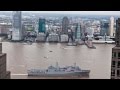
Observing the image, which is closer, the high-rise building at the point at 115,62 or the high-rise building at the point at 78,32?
the high-rise building at the point at 115,62

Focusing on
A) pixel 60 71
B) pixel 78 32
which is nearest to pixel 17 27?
pixel 60 71

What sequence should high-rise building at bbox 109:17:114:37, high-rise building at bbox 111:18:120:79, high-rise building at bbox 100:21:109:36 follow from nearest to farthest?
1. high-rise building at bbox 111:18:120:79
2. high-rise building at bbox 109:17:114:37
3. high-rise building at bbox 100:21:109:36

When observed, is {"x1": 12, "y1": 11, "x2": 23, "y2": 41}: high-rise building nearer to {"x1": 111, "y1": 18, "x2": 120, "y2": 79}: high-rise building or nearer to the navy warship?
the navy warship

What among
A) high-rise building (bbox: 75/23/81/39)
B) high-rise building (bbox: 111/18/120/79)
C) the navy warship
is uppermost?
high-rise building (bbox: 75/23/81/39)

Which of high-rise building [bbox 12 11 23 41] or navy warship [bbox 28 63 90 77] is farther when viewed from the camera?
high-rise building [bbox 12 11 23 41]

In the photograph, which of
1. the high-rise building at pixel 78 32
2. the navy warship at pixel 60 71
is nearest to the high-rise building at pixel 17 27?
the navy warship at pixel 60 71

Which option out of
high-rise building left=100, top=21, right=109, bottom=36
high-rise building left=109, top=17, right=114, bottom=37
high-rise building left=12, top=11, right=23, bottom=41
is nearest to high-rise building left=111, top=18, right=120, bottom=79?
high-rise building left=109, top=17, right=114, bottom=37

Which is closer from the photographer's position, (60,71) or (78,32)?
(60,71)

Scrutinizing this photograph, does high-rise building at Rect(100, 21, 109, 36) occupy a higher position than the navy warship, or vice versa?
high-rise building at Rect(100, 21, 109, 36)

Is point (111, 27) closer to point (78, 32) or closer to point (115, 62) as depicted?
point (78, 32)

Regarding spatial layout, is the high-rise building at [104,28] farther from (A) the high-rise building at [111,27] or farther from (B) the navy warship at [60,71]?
(B) the navy warship at [60,71]

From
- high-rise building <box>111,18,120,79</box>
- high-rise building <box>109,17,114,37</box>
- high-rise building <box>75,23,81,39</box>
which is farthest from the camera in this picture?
high-rise building <box>75,23,81,39</box>
